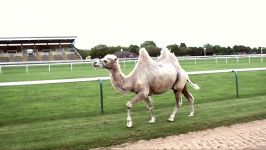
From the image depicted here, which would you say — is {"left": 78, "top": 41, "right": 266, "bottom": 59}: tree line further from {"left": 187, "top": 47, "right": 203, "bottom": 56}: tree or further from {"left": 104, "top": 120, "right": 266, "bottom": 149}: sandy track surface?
{"left": 104, "top": 120, "right": 266, "bottom": 149}: sandy track surface

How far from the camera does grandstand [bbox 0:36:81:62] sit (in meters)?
60.4

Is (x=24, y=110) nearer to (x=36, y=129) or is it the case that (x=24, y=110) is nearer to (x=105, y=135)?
(x=36, y=129)

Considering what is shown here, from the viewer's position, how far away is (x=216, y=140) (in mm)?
8141

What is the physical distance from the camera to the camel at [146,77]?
8.75m

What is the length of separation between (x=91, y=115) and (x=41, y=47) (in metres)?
61.8

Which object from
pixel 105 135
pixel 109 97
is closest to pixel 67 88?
pixel 109 97

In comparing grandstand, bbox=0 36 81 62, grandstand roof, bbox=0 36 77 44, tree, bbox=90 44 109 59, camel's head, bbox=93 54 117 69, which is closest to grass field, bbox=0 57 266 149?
camel's head, bbox=93 54 117 69

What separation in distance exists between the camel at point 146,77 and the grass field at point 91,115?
666mm

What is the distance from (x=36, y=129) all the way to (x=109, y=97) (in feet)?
Answer: 19.6

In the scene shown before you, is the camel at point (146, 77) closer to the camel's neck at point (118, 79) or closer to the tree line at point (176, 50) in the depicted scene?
the camel's neck at point (118, 79)

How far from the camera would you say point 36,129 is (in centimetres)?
910

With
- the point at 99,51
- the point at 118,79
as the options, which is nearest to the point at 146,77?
the point at 118,79

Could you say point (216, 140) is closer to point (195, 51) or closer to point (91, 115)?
point (91, 115)

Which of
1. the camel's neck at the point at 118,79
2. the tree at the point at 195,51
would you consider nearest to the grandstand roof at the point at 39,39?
the tree at the point at 195,51
